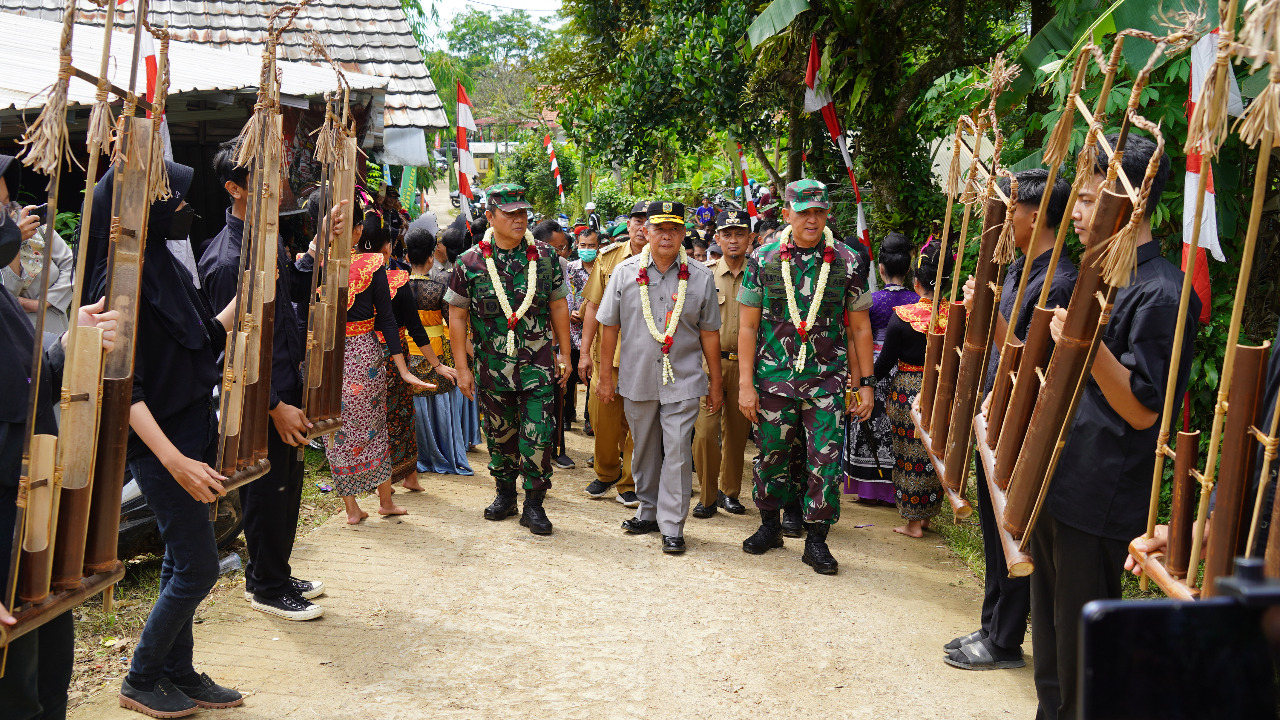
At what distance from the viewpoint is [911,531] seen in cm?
602

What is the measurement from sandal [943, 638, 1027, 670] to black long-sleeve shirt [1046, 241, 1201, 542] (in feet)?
4.67

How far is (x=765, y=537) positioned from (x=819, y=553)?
1.32 feet

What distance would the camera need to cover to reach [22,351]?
240 cm

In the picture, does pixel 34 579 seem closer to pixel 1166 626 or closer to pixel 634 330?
pixel 1166 626

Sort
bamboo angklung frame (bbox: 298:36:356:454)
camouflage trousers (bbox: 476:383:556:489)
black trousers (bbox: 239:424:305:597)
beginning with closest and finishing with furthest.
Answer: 1. bamboo angklung frame (bbox: 298:36:356:454)
2. black trousers (bbox: 239:424:305:597)
3. camouflage trousers (bbox: 476:383:556:489)

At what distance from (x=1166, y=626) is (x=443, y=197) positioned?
47094 millimetres

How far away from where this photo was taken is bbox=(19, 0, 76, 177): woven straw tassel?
2.23m

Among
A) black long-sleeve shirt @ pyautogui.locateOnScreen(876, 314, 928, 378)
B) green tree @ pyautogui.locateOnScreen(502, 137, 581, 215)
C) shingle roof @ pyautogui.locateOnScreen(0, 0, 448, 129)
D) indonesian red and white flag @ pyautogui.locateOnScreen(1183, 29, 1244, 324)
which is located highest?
green tree @ pyautogui.locateOnScreen(502, 137, 581, 215)

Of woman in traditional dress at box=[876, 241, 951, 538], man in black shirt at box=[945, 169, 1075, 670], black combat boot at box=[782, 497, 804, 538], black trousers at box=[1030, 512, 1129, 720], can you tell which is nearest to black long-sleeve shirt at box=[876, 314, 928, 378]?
woman in traditional dress at box=[876, 241, 951, 538]

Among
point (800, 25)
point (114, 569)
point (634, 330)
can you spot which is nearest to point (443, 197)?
point (800, 25)

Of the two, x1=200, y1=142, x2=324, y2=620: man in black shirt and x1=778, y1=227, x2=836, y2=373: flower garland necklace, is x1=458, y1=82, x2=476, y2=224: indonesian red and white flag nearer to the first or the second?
x1=778, y1=227, x2=836, y2=373: flower garland necklace

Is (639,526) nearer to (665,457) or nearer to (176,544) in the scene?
(665,457)

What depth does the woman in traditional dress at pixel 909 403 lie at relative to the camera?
573 centimetres

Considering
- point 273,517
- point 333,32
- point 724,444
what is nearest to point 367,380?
point 273,517
